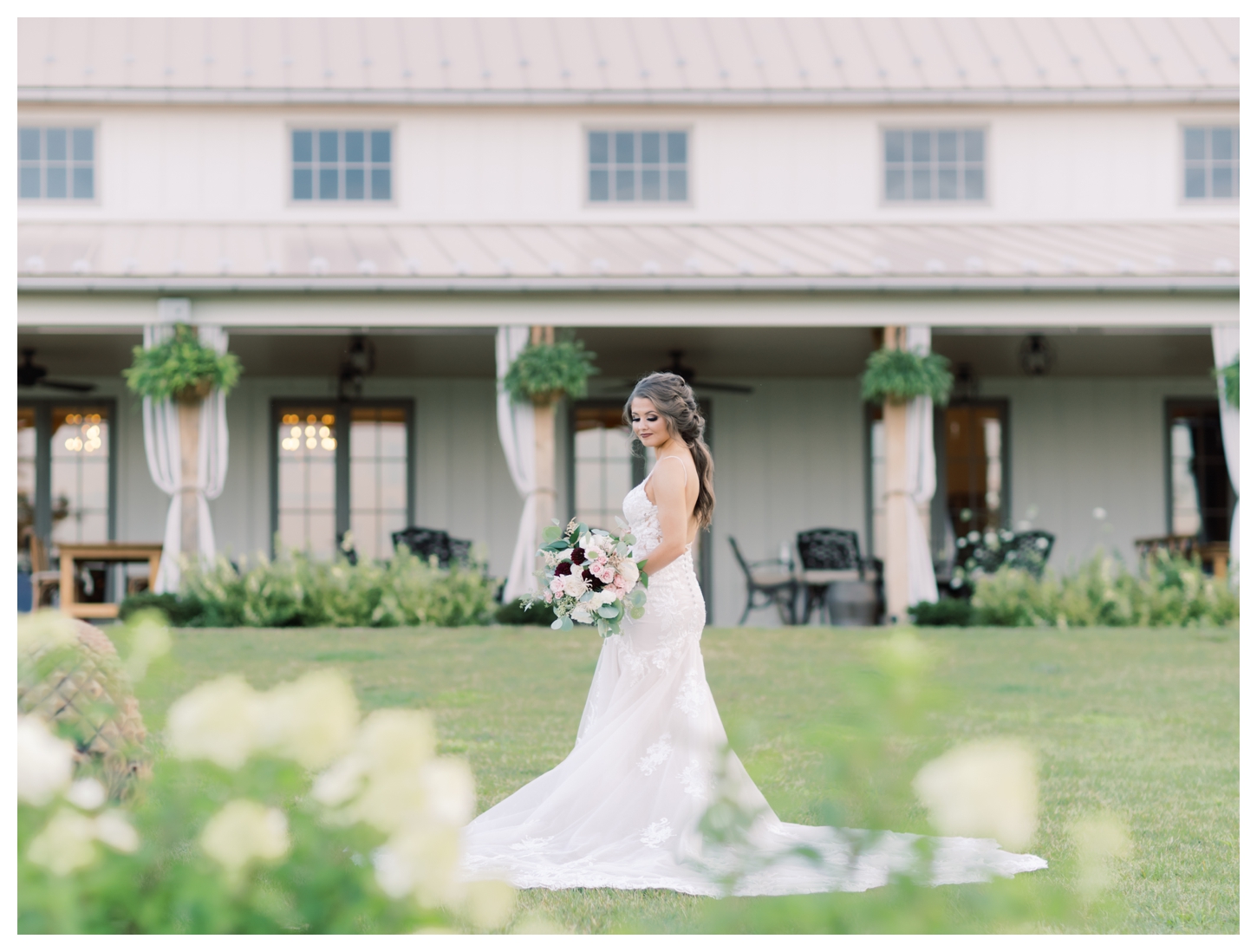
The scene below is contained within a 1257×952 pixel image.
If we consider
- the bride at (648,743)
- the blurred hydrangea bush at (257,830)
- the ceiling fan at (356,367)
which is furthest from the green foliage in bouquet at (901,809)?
the ceiling fan at (356,367)

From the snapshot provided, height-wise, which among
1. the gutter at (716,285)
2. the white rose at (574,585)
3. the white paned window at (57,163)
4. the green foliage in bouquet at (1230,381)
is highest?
the white paned window at (57,163)

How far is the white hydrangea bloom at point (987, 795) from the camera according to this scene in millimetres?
1097

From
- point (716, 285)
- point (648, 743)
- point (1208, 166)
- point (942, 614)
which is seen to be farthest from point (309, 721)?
point (1208, 166)

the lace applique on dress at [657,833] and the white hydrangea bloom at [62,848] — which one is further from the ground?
the white hydrangea bloom at [62,848]

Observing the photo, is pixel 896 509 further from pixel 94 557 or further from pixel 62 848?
pixel 62 848

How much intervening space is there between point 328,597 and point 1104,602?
6.56m

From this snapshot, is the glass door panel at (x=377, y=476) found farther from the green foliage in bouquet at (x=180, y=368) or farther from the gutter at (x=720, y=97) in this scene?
the gutter at (x=720, y=97)

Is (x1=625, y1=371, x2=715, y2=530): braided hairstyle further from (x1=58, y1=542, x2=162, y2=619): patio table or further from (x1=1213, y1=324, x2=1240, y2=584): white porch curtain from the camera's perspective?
(x1=1213, y1=324, x2=1240, y2=584): white porch curtain

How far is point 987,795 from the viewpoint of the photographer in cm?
110

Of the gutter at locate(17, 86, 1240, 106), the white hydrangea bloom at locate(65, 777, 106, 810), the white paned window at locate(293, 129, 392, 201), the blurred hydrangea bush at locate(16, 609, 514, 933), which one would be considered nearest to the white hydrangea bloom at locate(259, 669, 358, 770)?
the blurred hydrangea bush at locate(16, 609, 514, 933)

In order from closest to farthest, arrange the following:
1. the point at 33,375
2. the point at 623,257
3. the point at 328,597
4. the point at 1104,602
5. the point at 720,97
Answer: the point at 328,597, the point at 1104,602, the point at 623,257, the point at 33,375, the point at 720,97

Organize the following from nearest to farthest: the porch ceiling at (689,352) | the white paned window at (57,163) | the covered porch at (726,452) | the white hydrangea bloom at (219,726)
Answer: the white hydrangea bloom at (219,726)
the porch ceiling at (689,352)
the white paned window at (57,163)
the covered porch at (726,452)

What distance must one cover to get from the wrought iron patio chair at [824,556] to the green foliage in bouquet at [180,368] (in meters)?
5.89

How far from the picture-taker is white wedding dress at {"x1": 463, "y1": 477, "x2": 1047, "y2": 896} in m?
3.90
